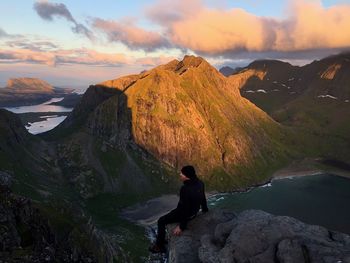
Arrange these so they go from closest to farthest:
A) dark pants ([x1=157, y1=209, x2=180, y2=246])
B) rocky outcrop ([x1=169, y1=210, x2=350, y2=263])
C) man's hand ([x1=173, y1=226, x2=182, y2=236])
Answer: rocky outcrop ([x1=169, y1=210, x2=350, y2=263])
man's hand ([x1=173, y1=226, x2=182, y2=236])
dark pants ([x1=157, y1=209, x2=180, y2=246])

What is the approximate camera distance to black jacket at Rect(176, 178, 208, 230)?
24531mm

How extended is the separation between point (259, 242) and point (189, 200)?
204 inches

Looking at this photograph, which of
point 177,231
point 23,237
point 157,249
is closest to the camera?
point 177,231

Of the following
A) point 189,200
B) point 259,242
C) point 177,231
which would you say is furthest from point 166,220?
point 259,242

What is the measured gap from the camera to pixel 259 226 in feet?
71.4

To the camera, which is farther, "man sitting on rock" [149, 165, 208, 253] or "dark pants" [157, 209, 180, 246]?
"dark pants" [157, 209, 180, 246]

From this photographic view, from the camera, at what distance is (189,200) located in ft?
80.4

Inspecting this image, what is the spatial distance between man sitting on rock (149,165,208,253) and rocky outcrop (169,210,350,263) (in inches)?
31.2

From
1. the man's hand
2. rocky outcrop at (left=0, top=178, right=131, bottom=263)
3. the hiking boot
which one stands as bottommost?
rocky outcrop at (left=0, top=178, right=131, bottom=263)

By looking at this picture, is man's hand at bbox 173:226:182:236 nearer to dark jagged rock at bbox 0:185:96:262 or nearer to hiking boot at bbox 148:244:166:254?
hiking boot at bbox 148:244:166:254

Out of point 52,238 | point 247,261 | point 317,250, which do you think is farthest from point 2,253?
point 52,238

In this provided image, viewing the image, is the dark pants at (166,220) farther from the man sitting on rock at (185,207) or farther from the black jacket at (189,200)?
the black jacket at (189,200)

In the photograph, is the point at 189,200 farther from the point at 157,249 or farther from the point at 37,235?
the point at 37,235

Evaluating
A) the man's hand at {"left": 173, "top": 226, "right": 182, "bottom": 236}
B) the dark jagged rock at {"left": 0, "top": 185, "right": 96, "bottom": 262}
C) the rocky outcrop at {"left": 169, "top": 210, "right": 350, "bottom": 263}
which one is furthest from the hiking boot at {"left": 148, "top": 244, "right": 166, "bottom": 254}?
the dark jagged rock at {"left": 0, "top": 185, "right": 96, "bottom": 262}
